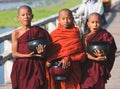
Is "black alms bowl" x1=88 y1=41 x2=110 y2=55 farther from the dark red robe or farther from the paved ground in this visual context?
the paved ground

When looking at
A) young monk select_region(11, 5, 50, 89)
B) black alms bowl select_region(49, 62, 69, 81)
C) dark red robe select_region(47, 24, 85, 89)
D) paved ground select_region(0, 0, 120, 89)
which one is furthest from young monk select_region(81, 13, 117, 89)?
paved ground select_region(0, 0, 120, 89)

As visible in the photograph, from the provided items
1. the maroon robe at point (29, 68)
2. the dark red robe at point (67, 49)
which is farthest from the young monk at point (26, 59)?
the dark red robe at point (67, 49)

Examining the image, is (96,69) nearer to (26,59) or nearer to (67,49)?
(67,49)

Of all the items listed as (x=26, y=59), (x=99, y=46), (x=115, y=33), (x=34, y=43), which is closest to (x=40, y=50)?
(x=34, y=43)

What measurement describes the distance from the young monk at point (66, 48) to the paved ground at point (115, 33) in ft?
11.3

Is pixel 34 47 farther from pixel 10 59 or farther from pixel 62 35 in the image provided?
pixel 10 59

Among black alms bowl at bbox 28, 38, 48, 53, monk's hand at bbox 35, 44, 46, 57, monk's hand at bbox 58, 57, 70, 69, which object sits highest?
black alms bowl at bbox 28, 38, 48, 53

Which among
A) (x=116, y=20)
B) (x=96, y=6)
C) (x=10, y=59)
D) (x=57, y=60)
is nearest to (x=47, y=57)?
(x=57, y=60)

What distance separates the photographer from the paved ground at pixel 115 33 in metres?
9.64

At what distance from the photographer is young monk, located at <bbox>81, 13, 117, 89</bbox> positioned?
6.02m

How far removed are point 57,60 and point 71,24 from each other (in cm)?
43

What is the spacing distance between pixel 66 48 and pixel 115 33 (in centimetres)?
1158

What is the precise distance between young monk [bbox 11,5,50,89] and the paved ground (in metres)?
3.60

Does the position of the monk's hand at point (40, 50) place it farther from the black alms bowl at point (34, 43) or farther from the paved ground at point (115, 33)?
the paved ground at point (115, 33)
